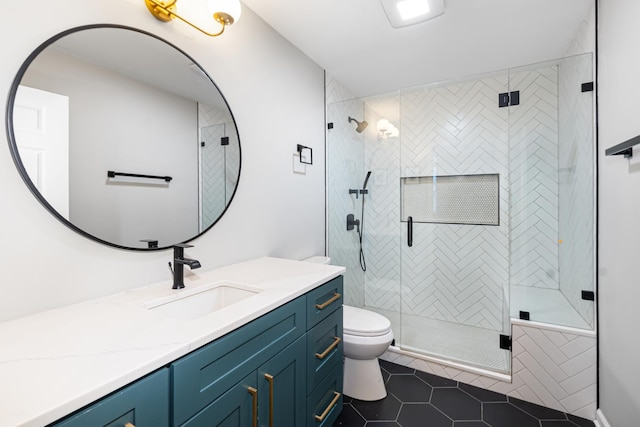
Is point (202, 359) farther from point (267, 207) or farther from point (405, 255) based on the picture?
point (405, 255)

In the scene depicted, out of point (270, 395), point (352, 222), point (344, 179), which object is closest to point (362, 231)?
point (352, 222)

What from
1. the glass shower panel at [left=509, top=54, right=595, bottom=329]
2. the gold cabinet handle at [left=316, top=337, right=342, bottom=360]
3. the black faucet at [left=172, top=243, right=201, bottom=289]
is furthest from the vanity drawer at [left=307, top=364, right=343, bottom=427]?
the glass shower panel at [left=509, top=54, right=595, bottom=329]

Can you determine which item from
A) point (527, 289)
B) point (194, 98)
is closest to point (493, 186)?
point (527, 289)

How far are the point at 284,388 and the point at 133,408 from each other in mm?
608

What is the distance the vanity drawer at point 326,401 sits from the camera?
1.32 m

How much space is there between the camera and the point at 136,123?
1.23m

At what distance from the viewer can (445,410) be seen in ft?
5.78

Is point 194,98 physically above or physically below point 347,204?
above

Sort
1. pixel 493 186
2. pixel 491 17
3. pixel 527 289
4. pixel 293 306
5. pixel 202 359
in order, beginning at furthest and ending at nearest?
1. pixel 493 186
2. pixel 527 289
3. pixel 491 17
4. pixel 293 306
5. pixel 202 359

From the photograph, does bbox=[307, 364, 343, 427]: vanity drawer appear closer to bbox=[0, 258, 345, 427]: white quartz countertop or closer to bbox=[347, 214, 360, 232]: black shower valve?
bbox=[0, 258, 345, 427]: white quartz countertop

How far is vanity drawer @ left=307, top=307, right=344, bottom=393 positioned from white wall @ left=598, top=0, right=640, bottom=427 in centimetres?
131

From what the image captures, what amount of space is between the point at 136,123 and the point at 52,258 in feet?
2.00

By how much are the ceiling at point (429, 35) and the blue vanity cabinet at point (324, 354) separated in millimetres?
1679

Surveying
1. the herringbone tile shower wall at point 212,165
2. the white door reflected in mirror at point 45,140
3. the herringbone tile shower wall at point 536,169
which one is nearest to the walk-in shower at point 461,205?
the herringbone tile shower wall at point 536,169
